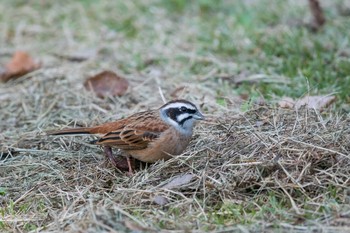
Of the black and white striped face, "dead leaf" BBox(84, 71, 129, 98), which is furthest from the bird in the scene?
"dead leaf" BBox(84, 71, 129, 98)

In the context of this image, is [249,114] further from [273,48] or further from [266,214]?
[273,48]

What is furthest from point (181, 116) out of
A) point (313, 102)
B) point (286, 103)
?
point (313, 102)

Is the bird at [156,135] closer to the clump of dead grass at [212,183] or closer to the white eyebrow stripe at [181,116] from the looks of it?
the white eyebrow stripe at [181,116]

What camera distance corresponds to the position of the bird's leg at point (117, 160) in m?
6.50

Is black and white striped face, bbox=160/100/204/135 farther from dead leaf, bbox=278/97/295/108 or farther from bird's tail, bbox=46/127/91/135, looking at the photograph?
dead leaf, bbox=278/97/295/108

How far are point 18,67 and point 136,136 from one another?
11.0ft

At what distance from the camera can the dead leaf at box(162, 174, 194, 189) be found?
5.83 meters

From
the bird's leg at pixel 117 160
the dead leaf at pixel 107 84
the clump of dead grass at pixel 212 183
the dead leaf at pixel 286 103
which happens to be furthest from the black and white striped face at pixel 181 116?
the dead leaf at pixel 107 84

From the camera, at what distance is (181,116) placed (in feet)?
21.2

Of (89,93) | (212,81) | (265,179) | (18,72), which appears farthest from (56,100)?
(265,179)

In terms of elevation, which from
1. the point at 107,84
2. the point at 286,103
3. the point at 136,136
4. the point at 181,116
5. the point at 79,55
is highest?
the point at 181,116

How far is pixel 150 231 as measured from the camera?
4953mm

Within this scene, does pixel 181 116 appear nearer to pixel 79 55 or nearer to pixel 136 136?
pixel 136 136

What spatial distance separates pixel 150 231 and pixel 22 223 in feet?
3.99
